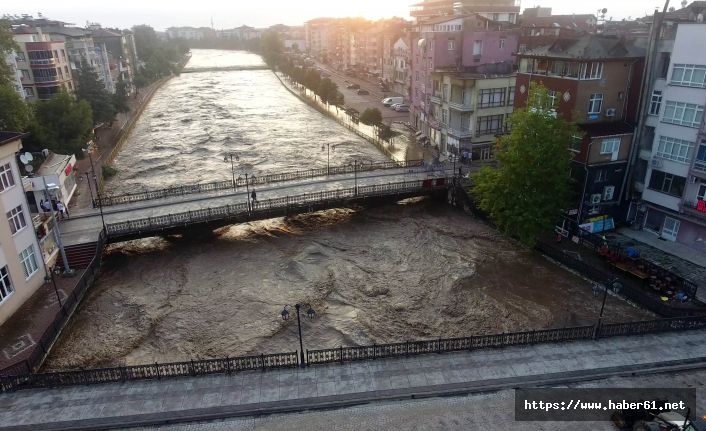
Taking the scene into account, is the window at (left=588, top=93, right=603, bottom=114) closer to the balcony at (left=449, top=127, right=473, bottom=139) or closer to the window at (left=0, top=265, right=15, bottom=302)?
the balcony at (left=449, top=127, right=473, bottom=139)

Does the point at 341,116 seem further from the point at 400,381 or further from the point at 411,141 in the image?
the point at 400,381

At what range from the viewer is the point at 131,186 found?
155 feet

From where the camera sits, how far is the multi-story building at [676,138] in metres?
28.9

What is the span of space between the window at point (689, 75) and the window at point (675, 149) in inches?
143

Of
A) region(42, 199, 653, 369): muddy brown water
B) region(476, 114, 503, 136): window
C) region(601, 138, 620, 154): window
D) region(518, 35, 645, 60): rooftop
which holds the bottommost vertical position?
region(42, 199, 653, 369): muddy brown water

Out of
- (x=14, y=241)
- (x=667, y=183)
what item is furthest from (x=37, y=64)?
(x=667, y=183)

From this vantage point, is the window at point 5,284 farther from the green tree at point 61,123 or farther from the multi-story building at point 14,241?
the green tree at point 61,123

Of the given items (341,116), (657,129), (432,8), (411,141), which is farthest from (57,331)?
(432,8)

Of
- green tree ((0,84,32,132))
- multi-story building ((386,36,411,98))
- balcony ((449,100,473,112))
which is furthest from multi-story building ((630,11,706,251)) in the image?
multi-story building ((386,36,411,98))

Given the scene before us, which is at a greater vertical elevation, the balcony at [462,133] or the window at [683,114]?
the window at [683,114]

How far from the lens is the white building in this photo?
2881 centimetres

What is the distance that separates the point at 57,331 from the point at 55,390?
5.98 meters

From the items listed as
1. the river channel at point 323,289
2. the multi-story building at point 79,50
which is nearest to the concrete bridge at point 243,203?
the river channel at point 323,289

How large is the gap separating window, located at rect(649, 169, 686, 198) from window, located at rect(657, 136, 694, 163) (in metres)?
1.23
